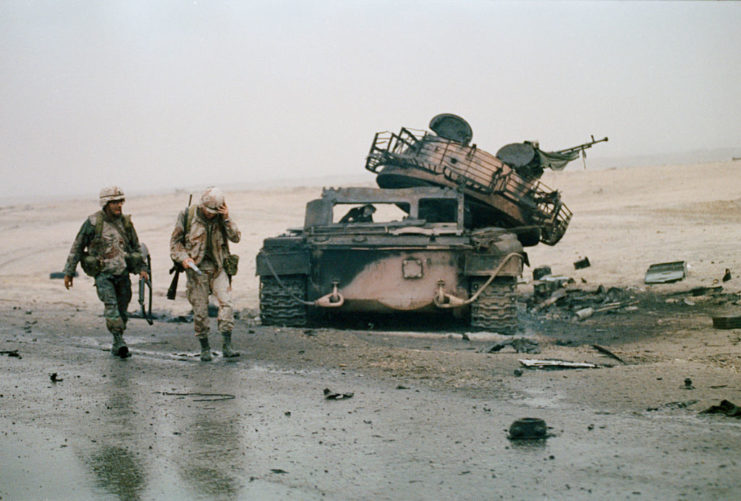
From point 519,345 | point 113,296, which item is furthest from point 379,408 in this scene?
point 113,296

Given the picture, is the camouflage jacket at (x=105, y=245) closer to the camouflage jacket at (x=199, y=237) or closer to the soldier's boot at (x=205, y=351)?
the camouflage jacket at (x=199, y=237)

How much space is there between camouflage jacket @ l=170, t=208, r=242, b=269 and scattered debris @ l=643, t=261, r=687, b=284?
24.2 feet

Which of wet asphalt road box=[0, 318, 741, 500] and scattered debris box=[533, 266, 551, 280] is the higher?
scattered debris box=[533, 266, 551, 280]

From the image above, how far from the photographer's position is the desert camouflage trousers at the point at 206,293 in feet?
28.1

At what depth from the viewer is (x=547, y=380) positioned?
736 centimetres

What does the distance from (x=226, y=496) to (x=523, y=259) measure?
23.0 feet

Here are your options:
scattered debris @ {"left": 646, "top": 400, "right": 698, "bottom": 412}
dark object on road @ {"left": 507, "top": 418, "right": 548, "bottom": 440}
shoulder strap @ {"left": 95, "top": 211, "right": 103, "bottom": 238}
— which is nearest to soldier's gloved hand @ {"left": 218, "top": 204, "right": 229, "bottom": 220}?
shoulder strap @ {"left": 95, "top": 211, "right": 103, "bottom": 238}

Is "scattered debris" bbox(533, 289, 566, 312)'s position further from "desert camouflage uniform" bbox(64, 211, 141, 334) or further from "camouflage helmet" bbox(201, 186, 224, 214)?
"desert camouflage uniform" bbox(64, 211, 141, 334)

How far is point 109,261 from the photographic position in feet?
28.8

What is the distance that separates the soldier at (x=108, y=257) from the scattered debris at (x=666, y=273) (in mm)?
7848

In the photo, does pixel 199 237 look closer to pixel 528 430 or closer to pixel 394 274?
pixel 394 274

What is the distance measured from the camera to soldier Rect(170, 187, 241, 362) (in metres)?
8.53

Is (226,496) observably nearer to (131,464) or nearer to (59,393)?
(131,464)

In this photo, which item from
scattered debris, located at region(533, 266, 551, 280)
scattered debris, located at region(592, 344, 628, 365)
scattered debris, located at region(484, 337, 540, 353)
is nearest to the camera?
scattered debris, located at region(592, 344, 628, 365)
